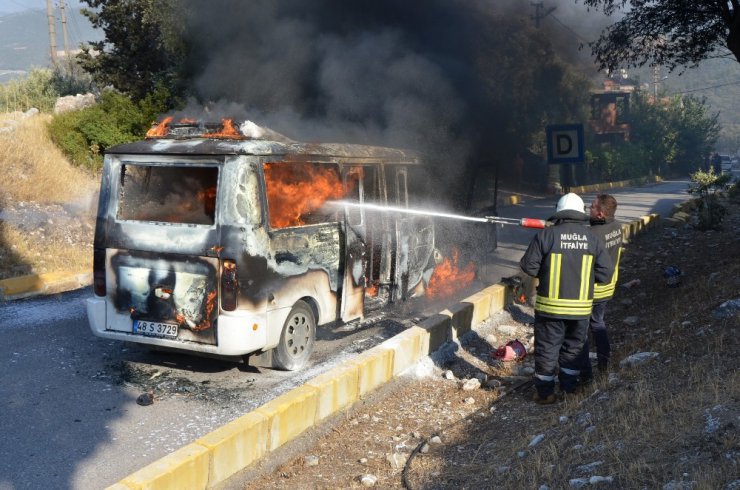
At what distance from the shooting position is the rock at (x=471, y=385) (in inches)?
231

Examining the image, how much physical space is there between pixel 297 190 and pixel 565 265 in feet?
7.68

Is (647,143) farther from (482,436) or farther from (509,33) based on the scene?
(482,436)

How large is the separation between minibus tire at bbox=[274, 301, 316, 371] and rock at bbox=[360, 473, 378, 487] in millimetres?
1675

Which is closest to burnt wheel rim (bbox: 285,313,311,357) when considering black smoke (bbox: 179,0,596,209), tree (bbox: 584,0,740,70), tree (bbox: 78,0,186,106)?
black smoke (bbox: 179,0,596,209)

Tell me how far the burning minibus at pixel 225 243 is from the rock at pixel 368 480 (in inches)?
58.5

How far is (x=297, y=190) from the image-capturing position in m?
5.81

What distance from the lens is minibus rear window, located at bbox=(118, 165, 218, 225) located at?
561 centimetres

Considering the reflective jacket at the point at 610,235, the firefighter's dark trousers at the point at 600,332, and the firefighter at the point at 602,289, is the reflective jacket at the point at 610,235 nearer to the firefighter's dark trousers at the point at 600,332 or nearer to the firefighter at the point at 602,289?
the firefighter at the point at 602,289

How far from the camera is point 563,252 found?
5.12 m

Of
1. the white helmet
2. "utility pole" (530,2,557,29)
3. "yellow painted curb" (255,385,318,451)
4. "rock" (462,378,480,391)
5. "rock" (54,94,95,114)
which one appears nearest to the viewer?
"yellow painted curb" (255,385,318,451)

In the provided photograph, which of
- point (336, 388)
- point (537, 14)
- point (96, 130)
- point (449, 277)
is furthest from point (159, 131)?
point (537, 14)

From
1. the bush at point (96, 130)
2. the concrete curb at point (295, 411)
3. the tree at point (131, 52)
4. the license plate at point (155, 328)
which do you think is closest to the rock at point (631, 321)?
the concrete curb at point (295, 411)

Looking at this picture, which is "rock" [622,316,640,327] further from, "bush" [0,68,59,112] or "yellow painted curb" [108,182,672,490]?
"bush" [0,68,59,112]

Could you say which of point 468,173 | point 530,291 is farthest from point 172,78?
point 530,291
